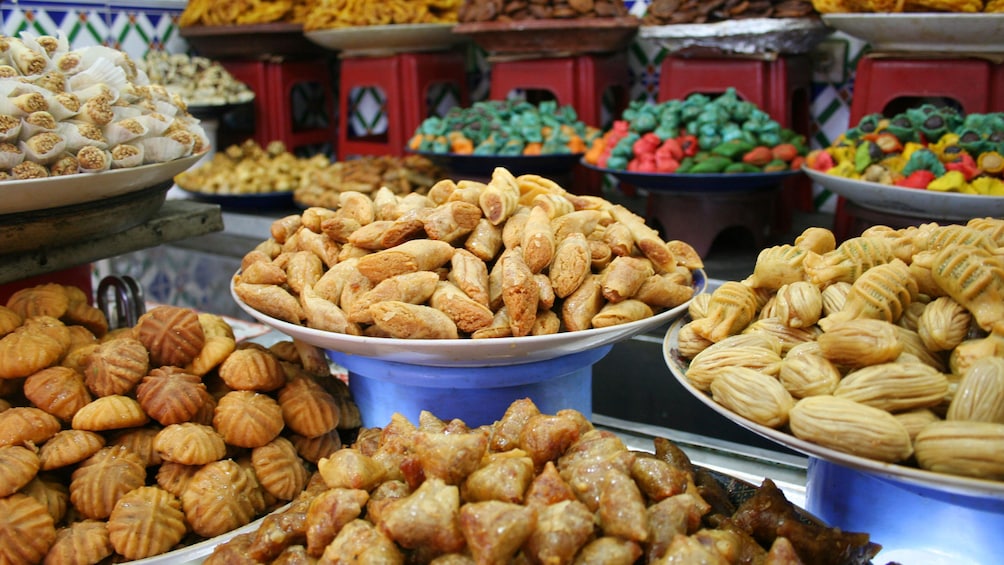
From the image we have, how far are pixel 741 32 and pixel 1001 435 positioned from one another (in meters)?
2.07

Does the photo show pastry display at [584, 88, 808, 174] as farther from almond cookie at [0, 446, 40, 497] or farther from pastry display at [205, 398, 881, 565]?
almond cookie at [0, 446, 40, 497]

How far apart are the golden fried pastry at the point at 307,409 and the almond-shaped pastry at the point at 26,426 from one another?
30cm

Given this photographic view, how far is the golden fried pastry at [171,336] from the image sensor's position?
1204 millimetres

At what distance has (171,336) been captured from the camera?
121 cm

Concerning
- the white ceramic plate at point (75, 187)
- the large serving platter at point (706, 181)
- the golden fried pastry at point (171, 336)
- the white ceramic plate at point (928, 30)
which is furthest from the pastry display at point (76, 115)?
the white ceramic plate at point (928, 30)

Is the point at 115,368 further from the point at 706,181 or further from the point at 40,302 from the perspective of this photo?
the point at 706,181

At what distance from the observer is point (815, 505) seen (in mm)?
1002

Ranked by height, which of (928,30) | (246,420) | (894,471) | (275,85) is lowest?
(246,420)

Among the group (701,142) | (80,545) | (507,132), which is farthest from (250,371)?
(507,132)

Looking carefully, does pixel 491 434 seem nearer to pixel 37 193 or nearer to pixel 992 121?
pixel 37 193

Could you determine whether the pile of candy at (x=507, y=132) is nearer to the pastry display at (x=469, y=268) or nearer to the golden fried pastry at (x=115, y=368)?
the pastry display at (x=469, y=268)

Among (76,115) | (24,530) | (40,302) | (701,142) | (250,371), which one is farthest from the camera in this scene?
(701,142)

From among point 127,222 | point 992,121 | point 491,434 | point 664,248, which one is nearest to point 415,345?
point 491,434

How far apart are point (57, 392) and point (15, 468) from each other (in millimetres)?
148
